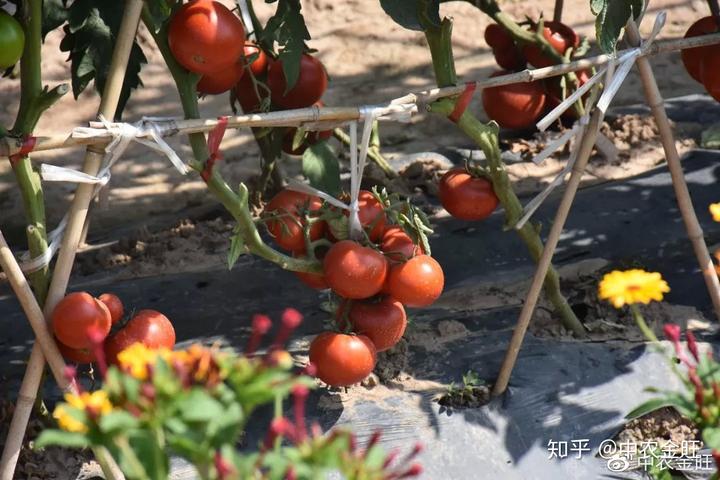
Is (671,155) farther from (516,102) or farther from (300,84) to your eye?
(300,84)

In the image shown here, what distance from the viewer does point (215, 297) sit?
2297 millimetres

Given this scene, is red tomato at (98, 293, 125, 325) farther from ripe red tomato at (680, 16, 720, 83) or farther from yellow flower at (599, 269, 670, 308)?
ripe red tomato at (680, 16, 720, 83)

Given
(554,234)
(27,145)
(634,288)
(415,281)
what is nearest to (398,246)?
(415,281)

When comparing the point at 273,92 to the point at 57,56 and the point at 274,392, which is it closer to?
the point at 274,392

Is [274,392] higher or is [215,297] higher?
[274,392]

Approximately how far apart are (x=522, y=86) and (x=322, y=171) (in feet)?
2.15

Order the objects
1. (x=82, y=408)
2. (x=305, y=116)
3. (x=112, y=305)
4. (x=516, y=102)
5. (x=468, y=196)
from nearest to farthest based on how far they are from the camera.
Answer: (x=82, y=408), (x=112, y=305), (x=305, y=116), (x=468, y=196), (x=516, y=102)

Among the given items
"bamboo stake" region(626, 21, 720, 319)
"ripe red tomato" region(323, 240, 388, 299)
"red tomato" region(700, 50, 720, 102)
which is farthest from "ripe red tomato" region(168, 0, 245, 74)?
"red tomato" region(700, 50, 720, 102)

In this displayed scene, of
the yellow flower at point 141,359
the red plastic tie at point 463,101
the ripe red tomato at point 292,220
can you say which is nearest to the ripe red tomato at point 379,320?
the ripe red tomato at point 292,220

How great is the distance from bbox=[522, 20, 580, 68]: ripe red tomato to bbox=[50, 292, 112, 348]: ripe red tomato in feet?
4.21

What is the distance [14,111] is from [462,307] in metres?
1.79

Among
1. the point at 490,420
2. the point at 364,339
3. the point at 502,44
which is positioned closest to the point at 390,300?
the point at 364,339

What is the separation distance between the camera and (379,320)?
5.99 ft

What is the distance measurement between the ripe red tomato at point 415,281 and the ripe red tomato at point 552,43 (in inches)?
33.5
